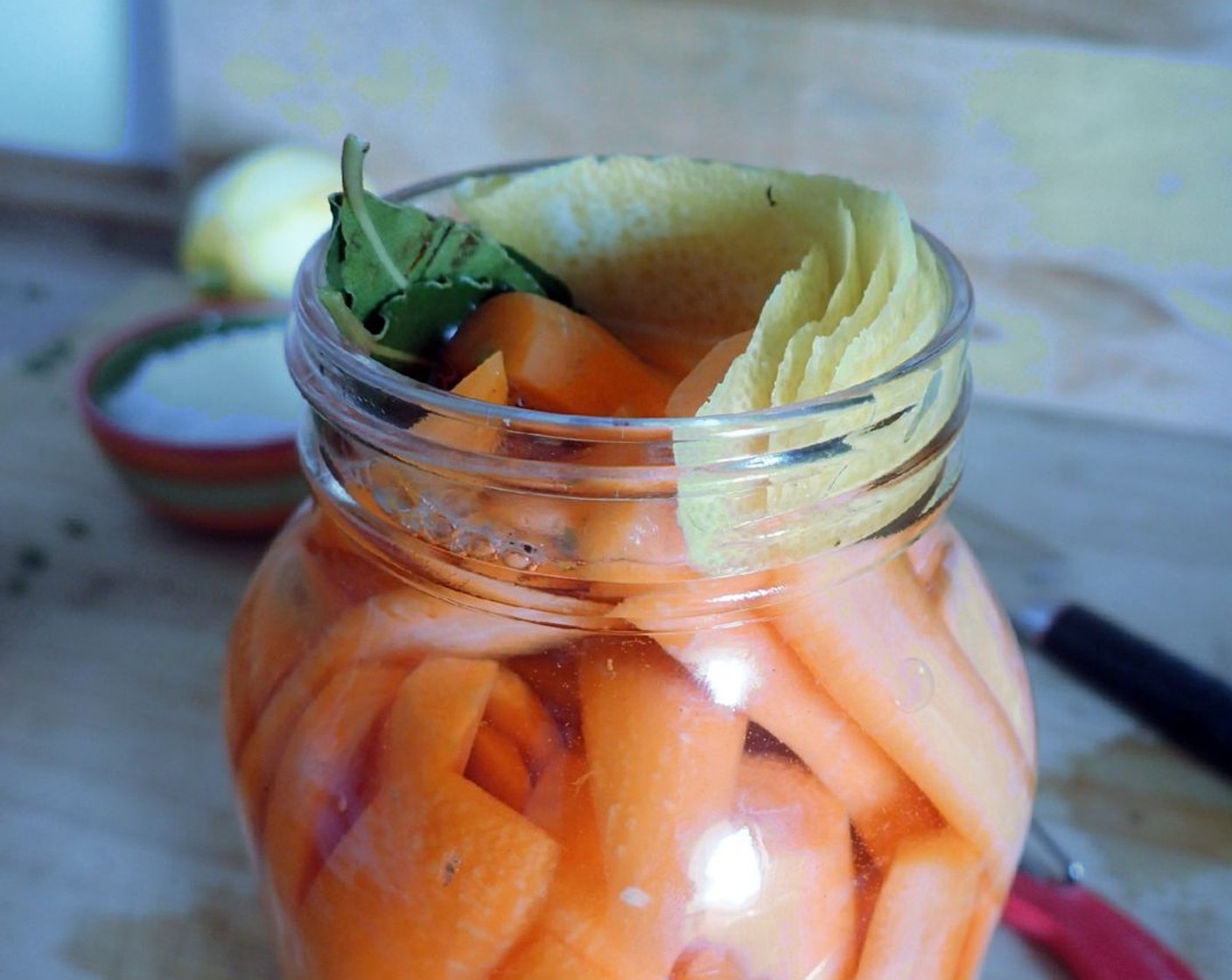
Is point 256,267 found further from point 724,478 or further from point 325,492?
point 724,478

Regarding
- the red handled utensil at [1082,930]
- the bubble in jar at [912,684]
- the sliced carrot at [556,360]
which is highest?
the sliced carrot at [556,360]

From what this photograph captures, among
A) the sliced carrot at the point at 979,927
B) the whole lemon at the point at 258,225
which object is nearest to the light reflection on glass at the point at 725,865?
the sliced carrot at the point at 979,927

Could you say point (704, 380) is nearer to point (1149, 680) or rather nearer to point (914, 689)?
point (914, 689)

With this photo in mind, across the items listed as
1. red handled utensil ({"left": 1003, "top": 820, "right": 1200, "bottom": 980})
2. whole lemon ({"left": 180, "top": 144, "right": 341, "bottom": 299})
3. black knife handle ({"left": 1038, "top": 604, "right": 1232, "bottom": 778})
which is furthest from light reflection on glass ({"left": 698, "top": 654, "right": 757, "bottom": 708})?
whole lemon ({"left": 180, "top": 144, "right": 341, "bottom": 299})

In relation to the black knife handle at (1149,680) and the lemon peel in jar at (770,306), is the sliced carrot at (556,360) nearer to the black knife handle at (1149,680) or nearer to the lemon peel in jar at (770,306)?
the lemon peel in jar at (770,306)

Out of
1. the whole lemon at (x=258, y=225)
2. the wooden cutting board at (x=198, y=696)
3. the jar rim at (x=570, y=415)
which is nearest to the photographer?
the jar rim at (x=570, y=415)

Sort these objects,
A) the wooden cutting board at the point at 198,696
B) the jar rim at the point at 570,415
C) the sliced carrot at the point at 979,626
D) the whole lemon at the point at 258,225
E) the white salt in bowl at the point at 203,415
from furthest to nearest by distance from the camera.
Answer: the whole lemon at the point at 258,225
the white salt in bowl at the point at 203,415
the wooden cutting board at the point at 198,696
the sliced carrot at the point at 979,626
the jar rim at the point at 570,415

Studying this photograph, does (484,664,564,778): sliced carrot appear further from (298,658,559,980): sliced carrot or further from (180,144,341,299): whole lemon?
(180,144,341,299): whole lemon

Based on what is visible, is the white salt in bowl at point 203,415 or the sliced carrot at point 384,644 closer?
the sliced carrot at point 384,644
